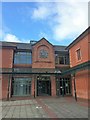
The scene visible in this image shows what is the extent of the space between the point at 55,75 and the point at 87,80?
7.23 m

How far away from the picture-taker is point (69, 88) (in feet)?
79.2

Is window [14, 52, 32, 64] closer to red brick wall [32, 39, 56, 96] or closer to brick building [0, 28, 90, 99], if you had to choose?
brick building [0, 28, 90, 99]

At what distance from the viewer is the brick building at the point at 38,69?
21.1 m

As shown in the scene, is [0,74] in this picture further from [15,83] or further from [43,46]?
[43,46]

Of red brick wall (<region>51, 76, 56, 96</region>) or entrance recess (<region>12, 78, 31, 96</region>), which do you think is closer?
entrance recess (<region>12, 78, 31, 96</region>)

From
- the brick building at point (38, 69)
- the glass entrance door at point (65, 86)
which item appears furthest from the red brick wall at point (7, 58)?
the glass entrance door at point (65, 86)

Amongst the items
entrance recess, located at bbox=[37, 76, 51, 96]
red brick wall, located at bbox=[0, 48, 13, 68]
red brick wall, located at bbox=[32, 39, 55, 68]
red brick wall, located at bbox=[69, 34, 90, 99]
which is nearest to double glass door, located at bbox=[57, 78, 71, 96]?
entrance recess, located at bbox=[37, 76, 51, 96]

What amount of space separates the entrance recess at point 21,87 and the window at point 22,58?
9.85 feet

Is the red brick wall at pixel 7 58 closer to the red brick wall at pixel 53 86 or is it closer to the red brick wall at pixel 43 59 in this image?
the red brick wall at pixel 43 59

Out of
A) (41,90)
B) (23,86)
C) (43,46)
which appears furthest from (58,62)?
(23,86)

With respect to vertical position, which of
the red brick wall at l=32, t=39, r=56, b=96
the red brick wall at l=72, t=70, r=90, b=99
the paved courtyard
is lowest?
the paved courtyard

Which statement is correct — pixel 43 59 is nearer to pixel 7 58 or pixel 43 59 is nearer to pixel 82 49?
pixel 7 58

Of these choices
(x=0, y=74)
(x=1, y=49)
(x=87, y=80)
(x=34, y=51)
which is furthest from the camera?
(x=34, y=51)

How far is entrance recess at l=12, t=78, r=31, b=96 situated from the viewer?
22203 mm
